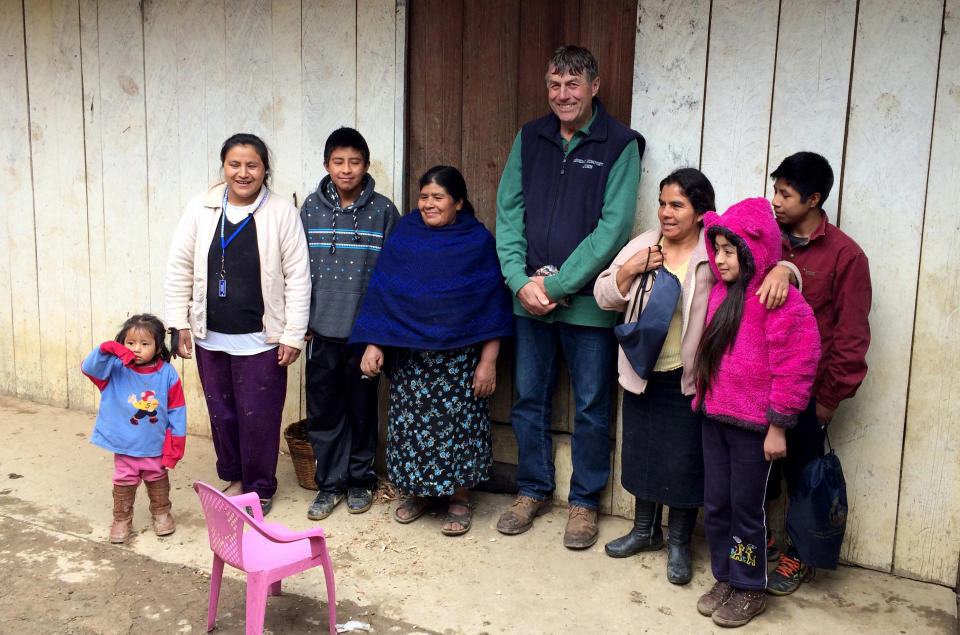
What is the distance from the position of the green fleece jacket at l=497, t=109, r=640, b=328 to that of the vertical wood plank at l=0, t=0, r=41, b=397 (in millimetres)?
3227

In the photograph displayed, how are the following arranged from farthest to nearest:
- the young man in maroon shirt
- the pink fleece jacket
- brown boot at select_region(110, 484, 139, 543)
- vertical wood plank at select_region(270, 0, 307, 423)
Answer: vertical wood plank at select_region(270, 0, 307, 423), brown boot at select_region(110, 484, 139, 543), the young man in maroon shirt, the pink fleece jacket

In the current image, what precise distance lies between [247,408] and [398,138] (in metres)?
1.46

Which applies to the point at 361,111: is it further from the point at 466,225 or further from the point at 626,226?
the point at 626,226

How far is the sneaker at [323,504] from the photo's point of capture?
3973 millimetres

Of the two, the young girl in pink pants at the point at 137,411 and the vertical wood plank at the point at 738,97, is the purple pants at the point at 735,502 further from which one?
the young girl in pink pants at the point at 137,411

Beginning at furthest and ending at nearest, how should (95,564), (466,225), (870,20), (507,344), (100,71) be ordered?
(100,71) < (507,344) < (466,225) < (95,564) < (870,20)

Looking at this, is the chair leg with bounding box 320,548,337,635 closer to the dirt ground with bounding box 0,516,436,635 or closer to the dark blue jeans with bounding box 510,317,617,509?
the dirt ground with bounding box 0,516,436,635

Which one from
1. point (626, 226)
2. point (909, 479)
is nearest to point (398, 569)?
point (626, 226)

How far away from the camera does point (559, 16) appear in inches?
151

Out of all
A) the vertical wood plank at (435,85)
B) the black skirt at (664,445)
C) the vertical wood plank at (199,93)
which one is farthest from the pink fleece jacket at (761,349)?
the vertical wood plank at (199,93)

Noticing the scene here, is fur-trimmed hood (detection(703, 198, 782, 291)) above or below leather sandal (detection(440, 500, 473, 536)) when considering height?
above

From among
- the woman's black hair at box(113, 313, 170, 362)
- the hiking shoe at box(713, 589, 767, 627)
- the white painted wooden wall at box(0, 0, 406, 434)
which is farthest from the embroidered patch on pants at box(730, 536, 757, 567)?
the woman's black hair at box(113, 313, 170, 362)

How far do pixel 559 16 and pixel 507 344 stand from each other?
4.86 feet

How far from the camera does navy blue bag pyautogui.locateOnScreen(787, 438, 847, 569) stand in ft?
10.4
